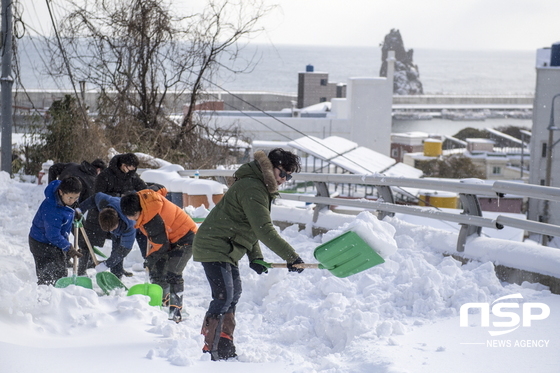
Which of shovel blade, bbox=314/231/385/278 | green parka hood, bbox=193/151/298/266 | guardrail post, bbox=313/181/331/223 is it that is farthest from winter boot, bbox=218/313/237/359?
guardrail post, bbox=313/181/331/223

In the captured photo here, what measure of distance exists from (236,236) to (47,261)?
2571mm

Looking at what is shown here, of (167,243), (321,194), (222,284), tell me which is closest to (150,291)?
(167,243)

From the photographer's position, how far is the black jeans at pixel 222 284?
470cm

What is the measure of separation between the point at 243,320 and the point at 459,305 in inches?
73.9

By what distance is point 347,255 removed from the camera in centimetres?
491

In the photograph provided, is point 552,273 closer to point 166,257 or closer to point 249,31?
point 166,257

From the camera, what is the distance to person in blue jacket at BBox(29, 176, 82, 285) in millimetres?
6031

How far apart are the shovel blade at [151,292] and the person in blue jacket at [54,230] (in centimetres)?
74

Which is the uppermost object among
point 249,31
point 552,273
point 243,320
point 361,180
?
point 249,31

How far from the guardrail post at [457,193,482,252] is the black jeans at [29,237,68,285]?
3.91 metres

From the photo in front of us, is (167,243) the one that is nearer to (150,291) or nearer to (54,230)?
(150,291)

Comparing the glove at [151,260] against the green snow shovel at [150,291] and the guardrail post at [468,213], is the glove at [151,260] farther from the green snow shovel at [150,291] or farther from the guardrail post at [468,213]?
the guardrail post at [468,213]

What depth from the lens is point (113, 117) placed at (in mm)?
17438

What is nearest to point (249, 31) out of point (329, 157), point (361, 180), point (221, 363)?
point (329, 157)
